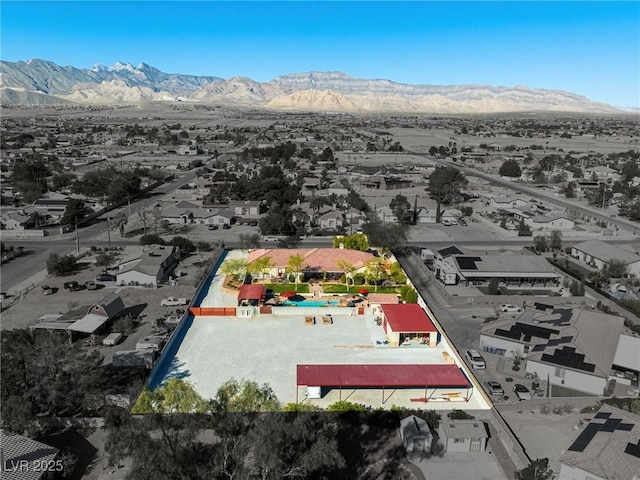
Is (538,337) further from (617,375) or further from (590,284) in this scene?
(590,284)

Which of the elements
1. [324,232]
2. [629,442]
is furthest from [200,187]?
[629,442]

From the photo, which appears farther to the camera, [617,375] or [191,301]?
[191,301]

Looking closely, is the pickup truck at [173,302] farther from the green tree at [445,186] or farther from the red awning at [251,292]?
the green tree at [445,186]

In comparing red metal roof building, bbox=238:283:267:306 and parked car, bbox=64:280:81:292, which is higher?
red metal roof building, bbox=238:283:267:306

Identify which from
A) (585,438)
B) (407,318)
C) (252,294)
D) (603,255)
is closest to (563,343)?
(585,438)

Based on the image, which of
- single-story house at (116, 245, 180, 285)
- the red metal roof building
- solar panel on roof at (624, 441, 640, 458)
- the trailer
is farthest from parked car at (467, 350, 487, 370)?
single-story house at (116, 245, 180, 285)

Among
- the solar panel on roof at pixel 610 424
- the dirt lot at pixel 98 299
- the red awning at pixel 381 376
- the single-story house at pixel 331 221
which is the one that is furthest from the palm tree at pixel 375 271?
the solar panel on roof at pixel 610 424

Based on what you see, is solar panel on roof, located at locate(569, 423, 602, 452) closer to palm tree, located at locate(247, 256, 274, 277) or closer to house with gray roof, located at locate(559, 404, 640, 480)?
house with gray roof, located at locate(559, 404, 640, 480)
